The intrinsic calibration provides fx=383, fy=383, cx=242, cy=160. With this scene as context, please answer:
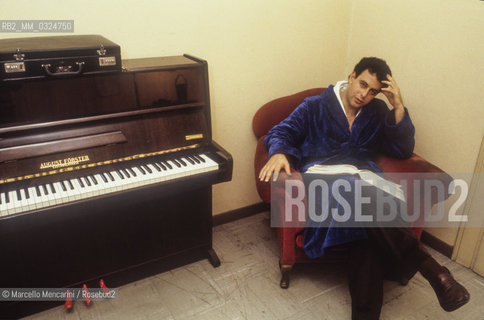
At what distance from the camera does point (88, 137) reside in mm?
1790

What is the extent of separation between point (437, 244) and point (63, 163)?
2.30 m

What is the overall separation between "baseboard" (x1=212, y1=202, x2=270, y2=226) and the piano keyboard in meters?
0.87

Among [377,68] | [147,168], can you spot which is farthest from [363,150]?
[147,168]

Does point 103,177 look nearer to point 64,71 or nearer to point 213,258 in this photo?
point 64,71

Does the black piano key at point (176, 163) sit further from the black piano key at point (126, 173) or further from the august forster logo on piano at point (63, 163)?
the august forster logo on piano at point (63, 163)

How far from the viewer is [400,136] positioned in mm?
2146

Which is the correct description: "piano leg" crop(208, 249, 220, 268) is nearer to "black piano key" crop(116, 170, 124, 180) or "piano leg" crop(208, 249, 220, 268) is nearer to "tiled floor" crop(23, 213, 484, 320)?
"tiled floor" crop(23, 213, 484, 320)

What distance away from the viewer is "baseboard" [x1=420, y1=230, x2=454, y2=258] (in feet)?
8.05

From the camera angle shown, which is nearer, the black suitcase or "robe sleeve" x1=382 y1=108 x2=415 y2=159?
the black suitcase

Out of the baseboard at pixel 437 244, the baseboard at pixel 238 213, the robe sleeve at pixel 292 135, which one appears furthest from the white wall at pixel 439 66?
the baseboard at pixel 238 213

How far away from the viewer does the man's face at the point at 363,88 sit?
2.07 meters

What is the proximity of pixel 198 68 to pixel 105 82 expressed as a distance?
474 mm

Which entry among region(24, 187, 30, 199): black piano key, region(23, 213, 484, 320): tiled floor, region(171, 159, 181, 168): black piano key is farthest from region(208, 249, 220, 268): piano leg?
region(24, 187, 30, 199): black piano key

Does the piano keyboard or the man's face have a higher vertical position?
the man's face
